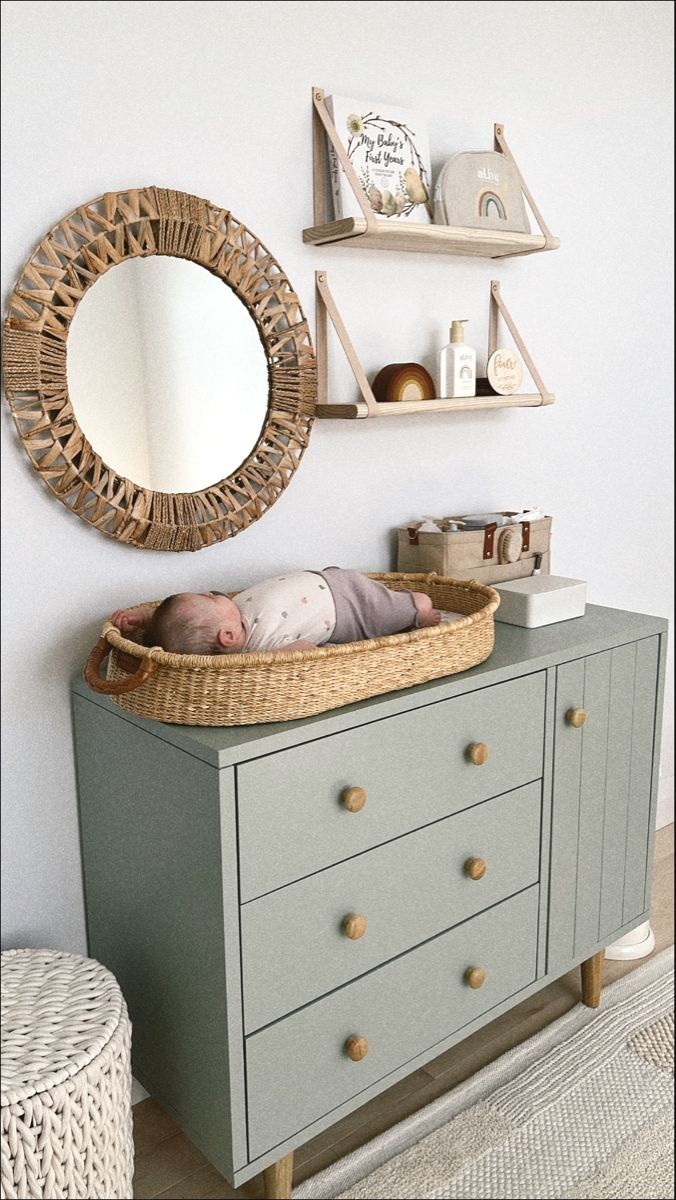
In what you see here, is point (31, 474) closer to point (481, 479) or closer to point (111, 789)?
Answer: point (111, 789)

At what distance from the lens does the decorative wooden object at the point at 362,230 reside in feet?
5.65

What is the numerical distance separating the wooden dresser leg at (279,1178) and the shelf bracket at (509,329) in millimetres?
1484

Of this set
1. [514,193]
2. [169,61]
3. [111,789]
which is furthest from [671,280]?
[111,789]

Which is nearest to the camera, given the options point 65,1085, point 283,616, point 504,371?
point 65,1085

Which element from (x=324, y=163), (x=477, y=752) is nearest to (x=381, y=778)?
(x=477, y=752)

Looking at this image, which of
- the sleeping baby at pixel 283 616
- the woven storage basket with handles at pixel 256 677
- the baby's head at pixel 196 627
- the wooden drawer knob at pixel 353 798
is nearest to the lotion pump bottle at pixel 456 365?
the sleeping baby at pixel 283 616

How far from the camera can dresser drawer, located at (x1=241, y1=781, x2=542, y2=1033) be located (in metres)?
1.41

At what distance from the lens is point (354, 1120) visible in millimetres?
1780

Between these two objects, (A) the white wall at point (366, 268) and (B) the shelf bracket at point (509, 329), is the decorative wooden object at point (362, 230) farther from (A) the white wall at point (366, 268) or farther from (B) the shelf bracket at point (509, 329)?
(B) the shelf bracket at point (509, 329)

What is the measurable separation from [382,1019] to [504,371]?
4.10 feet

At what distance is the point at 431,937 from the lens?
1642 millimetres

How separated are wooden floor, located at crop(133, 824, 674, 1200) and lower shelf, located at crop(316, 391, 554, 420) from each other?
1.23 m

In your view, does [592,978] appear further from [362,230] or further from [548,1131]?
[362,230]

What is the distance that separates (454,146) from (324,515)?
81cm
